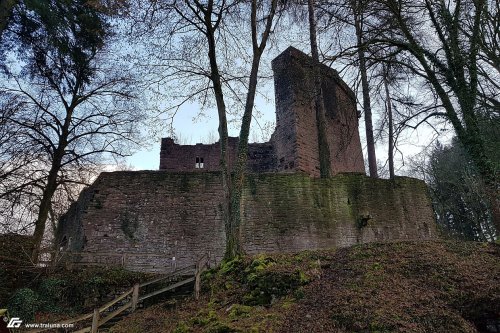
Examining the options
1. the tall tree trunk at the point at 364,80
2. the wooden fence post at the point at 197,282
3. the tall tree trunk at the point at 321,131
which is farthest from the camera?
the tall tree trunk at the point at 321,131

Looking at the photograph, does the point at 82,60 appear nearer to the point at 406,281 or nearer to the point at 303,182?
the point at 303,182

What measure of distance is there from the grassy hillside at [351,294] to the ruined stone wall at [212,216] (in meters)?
3.57

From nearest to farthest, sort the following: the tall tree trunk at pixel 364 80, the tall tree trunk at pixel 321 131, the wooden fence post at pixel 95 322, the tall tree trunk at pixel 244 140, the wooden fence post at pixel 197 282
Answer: the wooden fence post at pixel 95 322 → the wooden fence post at pixel 197 282 → the tall tree trunk at pixel 244 140 → the tall tree trunk at pixel 364 80 → the tall tree trunk at pixel 321 131

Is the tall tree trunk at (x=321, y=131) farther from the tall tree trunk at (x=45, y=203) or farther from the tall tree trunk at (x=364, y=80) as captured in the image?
the tall tree trunk at (x=45, y=203)

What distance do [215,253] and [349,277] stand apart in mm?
5946

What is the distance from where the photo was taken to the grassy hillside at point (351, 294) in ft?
16.1

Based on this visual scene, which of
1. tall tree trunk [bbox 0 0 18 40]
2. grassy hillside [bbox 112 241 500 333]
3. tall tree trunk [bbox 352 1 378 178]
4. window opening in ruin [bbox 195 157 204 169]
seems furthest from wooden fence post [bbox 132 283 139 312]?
window opening in ruin [bbox 195 157 204 169]

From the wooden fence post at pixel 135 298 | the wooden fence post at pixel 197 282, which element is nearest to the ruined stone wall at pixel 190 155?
the wooden fence post at pixel 197 282

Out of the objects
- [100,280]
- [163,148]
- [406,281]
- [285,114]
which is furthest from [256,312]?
[163,148]

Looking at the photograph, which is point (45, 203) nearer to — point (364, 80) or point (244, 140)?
point (244, 140)

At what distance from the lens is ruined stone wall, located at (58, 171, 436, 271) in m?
11.4

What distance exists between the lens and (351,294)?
5.59 m

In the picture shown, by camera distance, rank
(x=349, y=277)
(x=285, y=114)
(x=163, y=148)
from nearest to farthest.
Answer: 1. (x=349, y=277)
2. (x=285, y=114)
3. (x=163, y=148)

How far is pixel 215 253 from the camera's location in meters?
11.5
